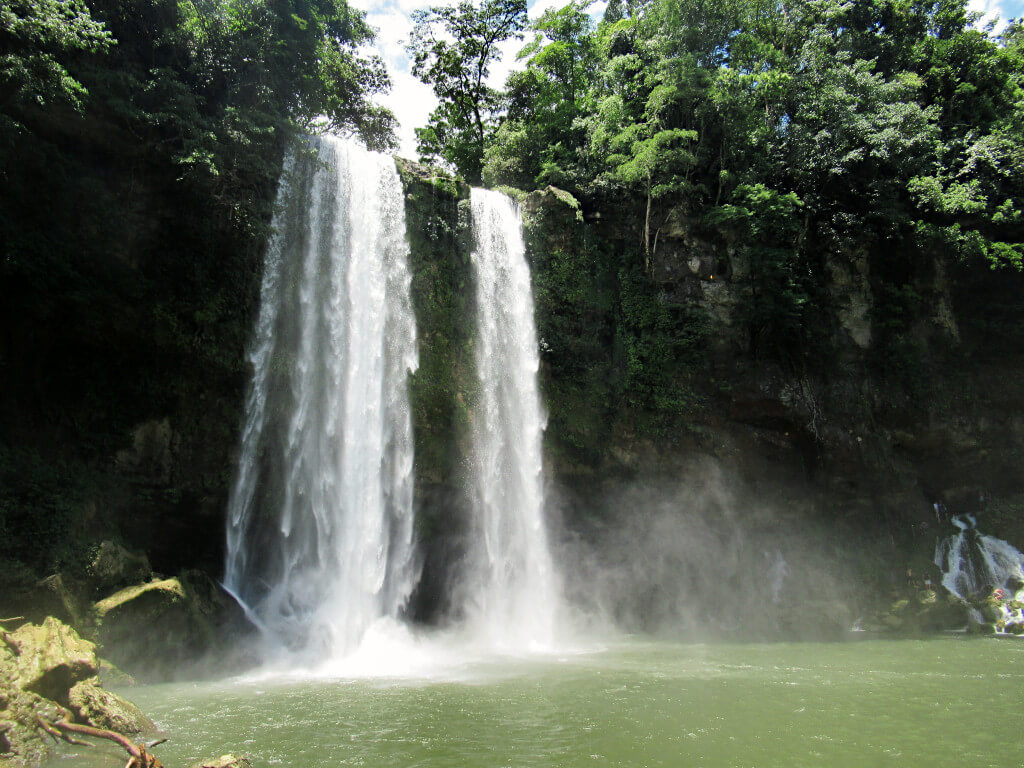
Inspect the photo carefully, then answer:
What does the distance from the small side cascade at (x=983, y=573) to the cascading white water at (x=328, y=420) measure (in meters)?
16.8

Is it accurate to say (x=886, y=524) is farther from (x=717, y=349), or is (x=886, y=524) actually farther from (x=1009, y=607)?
(x=717, y=349)

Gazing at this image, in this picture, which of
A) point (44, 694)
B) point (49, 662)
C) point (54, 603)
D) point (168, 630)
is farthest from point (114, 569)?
point (44, 694)

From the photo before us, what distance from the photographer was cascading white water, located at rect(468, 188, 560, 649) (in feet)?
51.4

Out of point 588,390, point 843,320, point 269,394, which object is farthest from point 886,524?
point 269,394

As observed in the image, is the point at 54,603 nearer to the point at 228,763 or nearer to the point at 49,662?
the point at 49,662

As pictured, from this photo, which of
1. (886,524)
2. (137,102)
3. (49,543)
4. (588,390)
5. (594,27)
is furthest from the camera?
(594,27)

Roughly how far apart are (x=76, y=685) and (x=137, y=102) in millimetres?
11836

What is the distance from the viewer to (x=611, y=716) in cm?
792

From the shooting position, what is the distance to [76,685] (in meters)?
7.46

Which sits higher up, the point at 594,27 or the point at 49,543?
the point at 594,27

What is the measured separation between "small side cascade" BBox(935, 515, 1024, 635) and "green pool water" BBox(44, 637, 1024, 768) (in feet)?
25.9

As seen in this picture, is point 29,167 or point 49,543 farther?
point 29,167

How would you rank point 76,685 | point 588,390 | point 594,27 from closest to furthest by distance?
point 76,685 < point 588,390 < point 594,27

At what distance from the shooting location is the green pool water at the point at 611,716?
21.1ft
